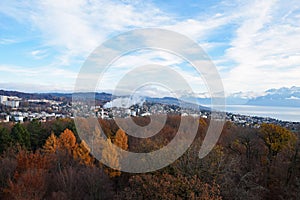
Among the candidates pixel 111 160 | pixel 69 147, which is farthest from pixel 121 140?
pixel 111 160

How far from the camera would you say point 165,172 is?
46.7 ft

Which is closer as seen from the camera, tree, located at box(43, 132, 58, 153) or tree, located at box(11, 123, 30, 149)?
tree, located at box(43, 132, 58, 153)

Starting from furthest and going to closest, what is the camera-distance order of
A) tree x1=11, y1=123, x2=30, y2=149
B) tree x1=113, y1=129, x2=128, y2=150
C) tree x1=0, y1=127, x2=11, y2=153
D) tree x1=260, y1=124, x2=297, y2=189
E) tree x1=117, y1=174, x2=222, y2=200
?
tree x1=11, y1=123, x2=30, y2=149 → tree x1=0, y1=127, x2=11, y2=153 → tree x1=113, y1=129, x2=128, y2=150 → tree x1=260, y1=124, x2=297, y2=189 → tree x1=117, y1=174, x2=222, y2=200

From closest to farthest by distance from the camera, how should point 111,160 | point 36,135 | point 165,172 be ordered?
point 165,172 → point 111,160 → point 36,135

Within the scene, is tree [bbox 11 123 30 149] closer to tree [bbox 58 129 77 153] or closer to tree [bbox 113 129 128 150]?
tree [bbox 58 129 77 153]

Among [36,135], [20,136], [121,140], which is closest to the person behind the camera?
[121,140]

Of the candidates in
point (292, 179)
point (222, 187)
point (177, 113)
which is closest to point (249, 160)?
point (292, 179)

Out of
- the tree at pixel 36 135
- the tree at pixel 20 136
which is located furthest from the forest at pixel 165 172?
the tree at pixel 36 135

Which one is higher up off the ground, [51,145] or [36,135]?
[36,135]

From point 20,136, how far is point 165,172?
1991cm

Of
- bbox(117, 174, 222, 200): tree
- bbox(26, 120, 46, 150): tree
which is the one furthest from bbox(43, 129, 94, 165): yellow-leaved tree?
bbox(117, 174, 222, 200): tree

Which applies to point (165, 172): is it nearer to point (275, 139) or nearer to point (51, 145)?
point (275, 139)

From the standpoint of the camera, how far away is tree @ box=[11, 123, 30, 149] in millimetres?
29141

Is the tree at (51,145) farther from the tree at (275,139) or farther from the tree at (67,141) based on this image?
the tree at (275,139)
